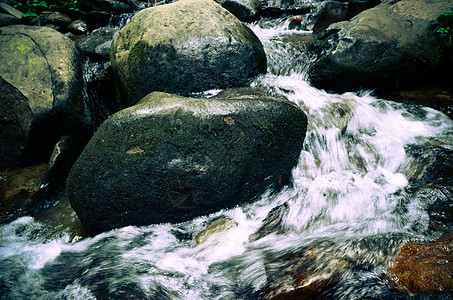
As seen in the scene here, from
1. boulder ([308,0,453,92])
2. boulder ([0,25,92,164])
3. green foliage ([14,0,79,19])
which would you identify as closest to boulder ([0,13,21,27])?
green foliage ([14,0,79,19])

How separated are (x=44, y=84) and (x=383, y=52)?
20.5 feet

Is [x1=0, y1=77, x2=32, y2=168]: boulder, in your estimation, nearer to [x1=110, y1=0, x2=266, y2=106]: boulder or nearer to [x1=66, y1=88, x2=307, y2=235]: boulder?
[x1=110, y1=0, x2=266, y2=106]: boulder

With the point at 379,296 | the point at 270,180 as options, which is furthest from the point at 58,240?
the point at 379,296

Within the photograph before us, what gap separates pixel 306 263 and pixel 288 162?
58.9 inches

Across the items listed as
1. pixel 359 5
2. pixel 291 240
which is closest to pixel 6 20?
pixel 291 240

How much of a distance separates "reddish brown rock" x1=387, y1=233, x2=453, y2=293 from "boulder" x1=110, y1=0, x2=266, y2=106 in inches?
142

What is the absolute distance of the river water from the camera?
7.18 feet

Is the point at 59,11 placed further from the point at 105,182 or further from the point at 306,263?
the point at 306,263

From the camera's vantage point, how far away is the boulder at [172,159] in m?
2.92

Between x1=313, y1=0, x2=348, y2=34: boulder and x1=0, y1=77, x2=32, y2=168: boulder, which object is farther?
x1=313, y1=0, x2=348, y2=34: boulder

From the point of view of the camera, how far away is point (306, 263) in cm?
220

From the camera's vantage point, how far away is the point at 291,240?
2.80 meters

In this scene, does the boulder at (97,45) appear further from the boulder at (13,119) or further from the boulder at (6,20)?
the boulder at (6,20)

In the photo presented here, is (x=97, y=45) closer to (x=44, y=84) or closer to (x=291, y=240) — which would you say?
(x=44, y=84)
